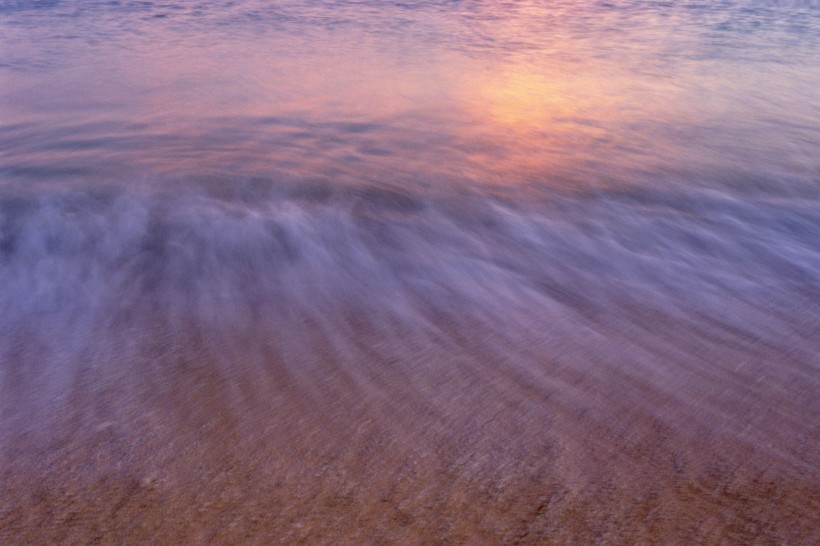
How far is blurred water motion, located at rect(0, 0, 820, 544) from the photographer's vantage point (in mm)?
1405

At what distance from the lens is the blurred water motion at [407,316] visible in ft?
4.61

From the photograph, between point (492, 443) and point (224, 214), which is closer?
point (492, 443)

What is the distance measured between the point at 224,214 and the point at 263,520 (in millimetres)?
1829

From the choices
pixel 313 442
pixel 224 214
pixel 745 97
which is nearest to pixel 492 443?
pixel 313 442

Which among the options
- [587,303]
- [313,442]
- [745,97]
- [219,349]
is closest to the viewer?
[313,442]

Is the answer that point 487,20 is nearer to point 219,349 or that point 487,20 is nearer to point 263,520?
point 219,349

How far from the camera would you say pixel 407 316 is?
2.14m

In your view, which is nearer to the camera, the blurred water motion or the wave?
the blurred water motion

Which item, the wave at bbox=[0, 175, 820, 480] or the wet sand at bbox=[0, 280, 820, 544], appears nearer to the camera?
the wet sand at bbox=[0, 280, 820, 544]

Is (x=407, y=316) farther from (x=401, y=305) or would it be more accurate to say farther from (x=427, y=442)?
(x=427, y=442)

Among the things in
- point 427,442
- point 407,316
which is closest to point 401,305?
point 407,316

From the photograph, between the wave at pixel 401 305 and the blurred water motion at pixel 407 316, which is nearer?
the blurred water motion at pixel 407 316

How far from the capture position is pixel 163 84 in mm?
5344

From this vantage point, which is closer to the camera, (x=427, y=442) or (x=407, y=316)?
(x=427, y=442)
